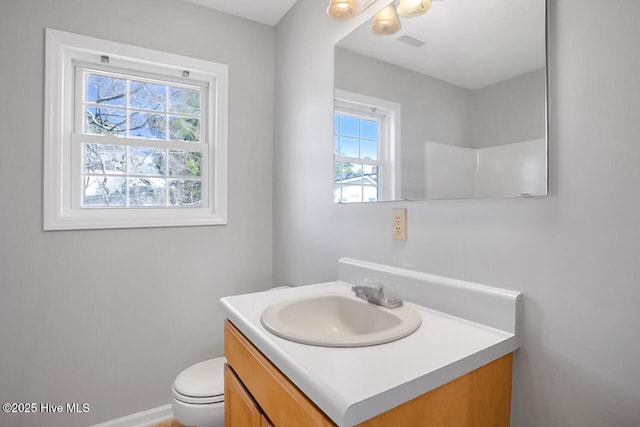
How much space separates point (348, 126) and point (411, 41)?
1.41ft

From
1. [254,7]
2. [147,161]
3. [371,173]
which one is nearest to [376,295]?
[371,173]

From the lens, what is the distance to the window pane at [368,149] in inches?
52.0

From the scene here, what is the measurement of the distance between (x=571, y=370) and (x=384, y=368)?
48 centimetres

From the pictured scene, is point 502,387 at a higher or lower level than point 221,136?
lower

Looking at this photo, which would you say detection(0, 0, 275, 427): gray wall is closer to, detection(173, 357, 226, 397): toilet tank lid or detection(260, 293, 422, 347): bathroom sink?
detection(173, 357, 226, 397): toilet tank lid

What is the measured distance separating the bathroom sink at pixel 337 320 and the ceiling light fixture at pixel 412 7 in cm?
105

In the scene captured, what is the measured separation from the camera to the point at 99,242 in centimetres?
171

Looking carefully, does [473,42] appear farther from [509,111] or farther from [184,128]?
[184,128]

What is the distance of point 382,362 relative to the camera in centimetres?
69

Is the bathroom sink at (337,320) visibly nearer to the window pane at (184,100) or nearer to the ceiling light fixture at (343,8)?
the ceiling light fixture at (343,8)

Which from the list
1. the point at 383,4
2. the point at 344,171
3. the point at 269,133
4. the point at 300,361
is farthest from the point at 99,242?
the point at 383,4

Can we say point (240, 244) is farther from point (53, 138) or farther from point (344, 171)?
point (53, 138)

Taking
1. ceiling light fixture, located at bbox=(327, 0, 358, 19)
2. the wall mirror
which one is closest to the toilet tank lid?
the wall mirror

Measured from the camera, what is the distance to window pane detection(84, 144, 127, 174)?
178cm
